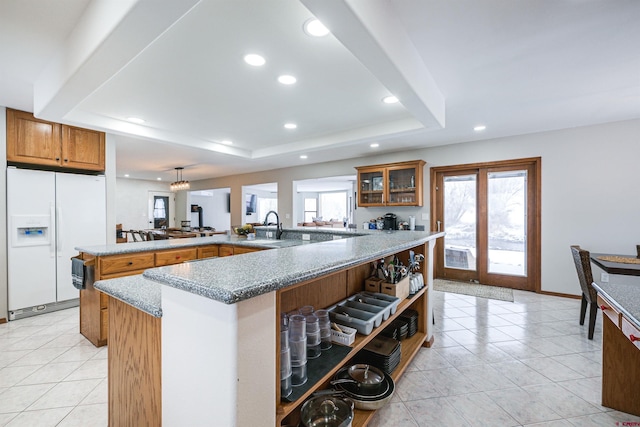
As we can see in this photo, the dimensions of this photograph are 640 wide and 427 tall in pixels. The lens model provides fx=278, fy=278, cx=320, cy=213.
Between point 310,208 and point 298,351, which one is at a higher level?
point 310,208

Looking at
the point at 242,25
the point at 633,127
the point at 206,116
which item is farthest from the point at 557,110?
the point at 206,116

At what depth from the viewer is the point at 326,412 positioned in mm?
1310

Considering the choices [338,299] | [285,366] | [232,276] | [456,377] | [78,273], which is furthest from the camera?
[78,273]

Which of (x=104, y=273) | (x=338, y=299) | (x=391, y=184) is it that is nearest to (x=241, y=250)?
(x=104, y=273)

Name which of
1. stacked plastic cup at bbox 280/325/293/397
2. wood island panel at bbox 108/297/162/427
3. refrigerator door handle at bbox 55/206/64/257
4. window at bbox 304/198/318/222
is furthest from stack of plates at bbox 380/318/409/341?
window at bbox 304/198/318/222

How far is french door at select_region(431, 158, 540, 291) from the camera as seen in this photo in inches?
167

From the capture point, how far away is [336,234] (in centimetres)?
302

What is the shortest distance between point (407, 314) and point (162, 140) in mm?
3907

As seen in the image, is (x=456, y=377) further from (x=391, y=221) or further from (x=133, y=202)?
(x=133, y=202)

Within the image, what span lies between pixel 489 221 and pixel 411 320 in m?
3.01

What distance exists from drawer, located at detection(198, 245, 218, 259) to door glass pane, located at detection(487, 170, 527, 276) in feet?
13.7

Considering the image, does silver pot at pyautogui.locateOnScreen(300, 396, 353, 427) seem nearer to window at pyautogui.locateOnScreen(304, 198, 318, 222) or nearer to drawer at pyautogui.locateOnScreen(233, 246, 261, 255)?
drawer at pyautogui.locateOnScreen(233, 246, 261, 255)

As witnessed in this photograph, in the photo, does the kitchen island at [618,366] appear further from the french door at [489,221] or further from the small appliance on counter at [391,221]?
the small appliance on counter at [391,221]

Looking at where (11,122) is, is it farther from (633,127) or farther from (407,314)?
(633,127)
